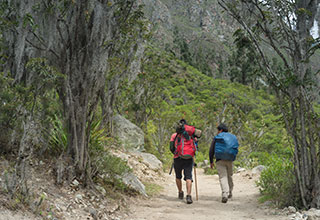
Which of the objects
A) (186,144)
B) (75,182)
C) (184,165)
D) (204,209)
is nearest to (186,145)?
(186,144)

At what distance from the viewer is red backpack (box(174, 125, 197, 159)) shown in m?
6.03

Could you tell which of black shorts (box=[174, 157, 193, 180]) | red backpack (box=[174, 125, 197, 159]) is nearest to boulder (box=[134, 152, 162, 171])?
black shorts (box=[174, 157, 193, 180])

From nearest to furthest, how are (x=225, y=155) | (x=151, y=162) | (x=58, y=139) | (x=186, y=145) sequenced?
(x=58, y=139)
(x=186, y=145)
(x=225, y=155)
(x=151, y=162)

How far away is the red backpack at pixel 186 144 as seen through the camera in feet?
19.8

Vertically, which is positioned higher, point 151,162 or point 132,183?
point 132,183

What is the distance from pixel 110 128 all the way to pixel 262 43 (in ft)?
19.9

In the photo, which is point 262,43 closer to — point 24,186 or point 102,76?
point 102,76

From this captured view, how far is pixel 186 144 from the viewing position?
6.07 metres

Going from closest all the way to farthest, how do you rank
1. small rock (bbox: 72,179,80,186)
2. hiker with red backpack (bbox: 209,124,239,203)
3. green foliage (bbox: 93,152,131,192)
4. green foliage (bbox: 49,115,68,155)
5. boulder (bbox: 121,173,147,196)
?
small rock (bbox: 72,179,80,186)
green foliage (bbox: 49,115,68,155)
green foliage (bbox: 93,152,131,192)
boulder (bbox: 121,173,147,196)
hiker with red backpack (bbox: 209,124,239,203)

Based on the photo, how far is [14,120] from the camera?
15.4ft

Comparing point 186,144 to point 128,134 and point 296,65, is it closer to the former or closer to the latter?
point 296,65

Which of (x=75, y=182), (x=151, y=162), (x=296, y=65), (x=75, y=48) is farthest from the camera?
(x=151, y=162)

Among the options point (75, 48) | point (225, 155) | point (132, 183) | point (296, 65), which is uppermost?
point (296, 65)

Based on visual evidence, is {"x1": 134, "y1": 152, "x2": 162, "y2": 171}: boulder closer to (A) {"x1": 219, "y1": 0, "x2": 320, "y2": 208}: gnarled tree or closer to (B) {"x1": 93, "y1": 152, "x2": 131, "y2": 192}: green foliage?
(B) {"x1": 93, "y1": 152, "x2": 131, "y2": 192}: green foliage
